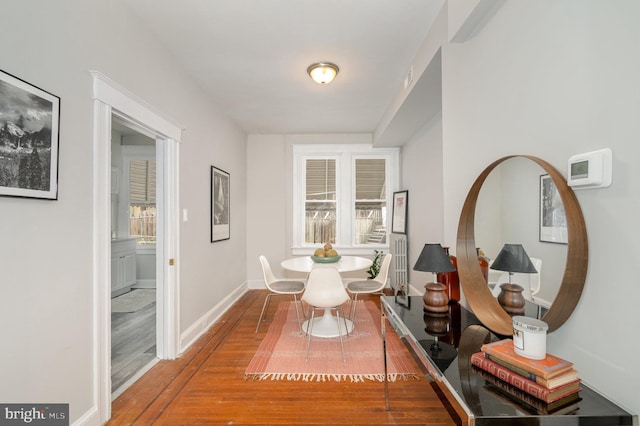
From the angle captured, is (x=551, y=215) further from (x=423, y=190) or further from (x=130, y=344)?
(x=130, y=344)

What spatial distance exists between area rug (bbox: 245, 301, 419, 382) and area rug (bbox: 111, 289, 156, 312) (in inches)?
87.6

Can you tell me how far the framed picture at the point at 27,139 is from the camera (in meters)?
1.24

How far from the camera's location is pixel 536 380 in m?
0.88

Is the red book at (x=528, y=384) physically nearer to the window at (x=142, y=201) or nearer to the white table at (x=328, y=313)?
the white table at (x=328, y=313)

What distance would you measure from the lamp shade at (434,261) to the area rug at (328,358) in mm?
1196

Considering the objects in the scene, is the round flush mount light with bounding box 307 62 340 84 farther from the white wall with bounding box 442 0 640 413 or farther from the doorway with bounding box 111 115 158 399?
the doorway with bounding box 111 115 158 399

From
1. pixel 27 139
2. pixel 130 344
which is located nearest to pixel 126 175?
pixel 130 344

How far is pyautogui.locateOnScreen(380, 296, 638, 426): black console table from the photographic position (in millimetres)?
794

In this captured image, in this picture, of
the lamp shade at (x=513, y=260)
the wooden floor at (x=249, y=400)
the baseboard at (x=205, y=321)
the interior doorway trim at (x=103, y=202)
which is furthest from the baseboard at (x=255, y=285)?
the lamp shade at (x=513, y=260)

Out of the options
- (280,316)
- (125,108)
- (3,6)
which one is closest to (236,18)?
(125,108)

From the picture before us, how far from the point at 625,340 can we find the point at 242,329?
3.17m

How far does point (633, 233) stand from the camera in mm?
854

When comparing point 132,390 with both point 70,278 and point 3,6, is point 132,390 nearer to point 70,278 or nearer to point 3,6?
point 70,278

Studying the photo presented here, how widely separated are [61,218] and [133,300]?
11.6ft
